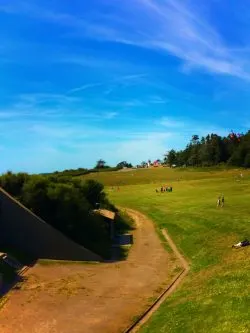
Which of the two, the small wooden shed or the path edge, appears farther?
the small wooden shed

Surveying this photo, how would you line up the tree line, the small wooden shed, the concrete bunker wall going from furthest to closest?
the tree line, the small wooden shed, the concrete bunker wall

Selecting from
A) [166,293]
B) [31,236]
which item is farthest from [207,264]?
[31,236]

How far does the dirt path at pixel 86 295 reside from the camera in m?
20.7

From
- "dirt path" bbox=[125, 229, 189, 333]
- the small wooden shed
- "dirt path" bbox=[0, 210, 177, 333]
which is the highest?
the small wooden shed

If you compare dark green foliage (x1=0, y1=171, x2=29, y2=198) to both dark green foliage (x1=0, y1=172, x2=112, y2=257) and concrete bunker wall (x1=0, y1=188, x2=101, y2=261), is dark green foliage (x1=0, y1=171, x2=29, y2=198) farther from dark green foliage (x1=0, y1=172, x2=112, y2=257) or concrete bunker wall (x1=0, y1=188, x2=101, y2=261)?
concrete bunker wall (x1=0, y1=188, x2=101, y2=261)

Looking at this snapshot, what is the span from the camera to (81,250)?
3503cm

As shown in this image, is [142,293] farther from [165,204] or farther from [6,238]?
[165,204]

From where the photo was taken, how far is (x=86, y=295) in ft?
82.4

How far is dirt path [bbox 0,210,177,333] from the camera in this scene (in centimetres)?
2067

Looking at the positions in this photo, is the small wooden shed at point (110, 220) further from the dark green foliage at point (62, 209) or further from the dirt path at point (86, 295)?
the dirt path at point (86, 295)

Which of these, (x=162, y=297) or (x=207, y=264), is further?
(x=207, y=264)

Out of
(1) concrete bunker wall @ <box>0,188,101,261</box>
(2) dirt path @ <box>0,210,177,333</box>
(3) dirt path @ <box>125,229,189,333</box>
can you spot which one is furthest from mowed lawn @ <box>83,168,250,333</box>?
(1) concrete bunker wall @ <box>0,188,101,261</box>

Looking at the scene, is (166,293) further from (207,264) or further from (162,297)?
(207,264)

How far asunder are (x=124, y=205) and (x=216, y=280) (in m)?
46.4
